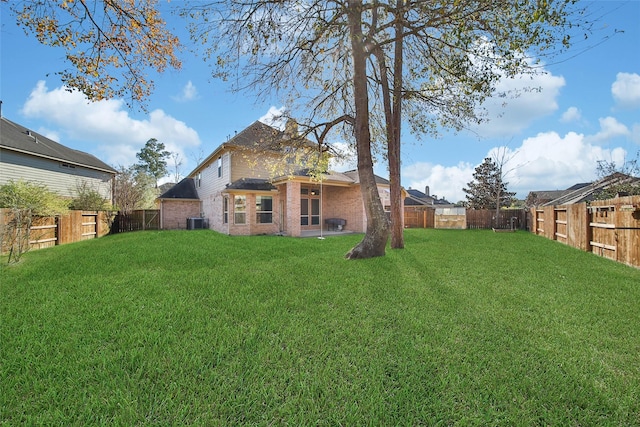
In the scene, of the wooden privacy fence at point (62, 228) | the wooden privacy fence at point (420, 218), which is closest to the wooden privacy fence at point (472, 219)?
the wooden privacy fence at point (420, 218)

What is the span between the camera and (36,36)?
4.59 meters

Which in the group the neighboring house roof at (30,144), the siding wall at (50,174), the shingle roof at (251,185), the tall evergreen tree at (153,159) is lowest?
the shingle roof at (251,185)

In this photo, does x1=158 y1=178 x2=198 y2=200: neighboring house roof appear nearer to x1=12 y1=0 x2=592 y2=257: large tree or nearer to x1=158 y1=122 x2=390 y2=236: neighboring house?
x1=158 y1=122 x2=390 y2=236: neighboring house

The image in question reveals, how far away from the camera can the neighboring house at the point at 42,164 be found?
1398 centimetres

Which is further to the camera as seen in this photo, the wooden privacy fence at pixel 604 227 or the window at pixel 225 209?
the window at pixel 225 209

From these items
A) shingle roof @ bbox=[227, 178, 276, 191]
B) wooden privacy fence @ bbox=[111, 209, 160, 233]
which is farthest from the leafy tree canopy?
wooden privacy fence @ bbox=[111, 209, 160, 233]

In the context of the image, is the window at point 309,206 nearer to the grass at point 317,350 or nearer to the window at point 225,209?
the window at point 225,209

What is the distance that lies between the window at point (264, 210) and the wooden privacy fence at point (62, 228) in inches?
336

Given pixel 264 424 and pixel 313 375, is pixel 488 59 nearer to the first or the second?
pixel 313 375

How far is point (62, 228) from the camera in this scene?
11719mm

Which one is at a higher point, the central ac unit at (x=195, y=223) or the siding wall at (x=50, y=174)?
the siding wall at (x=50, y=174)

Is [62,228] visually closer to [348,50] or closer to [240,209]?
[240,209]

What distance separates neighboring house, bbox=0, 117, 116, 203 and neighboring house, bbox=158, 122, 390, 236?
8.68m

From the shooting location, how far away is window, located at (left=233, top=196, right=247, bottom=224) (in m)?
14.7
